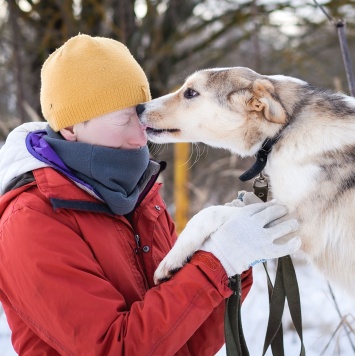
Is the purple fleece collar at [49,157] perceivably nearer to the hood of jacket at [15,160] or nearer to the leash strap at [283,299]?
the hood of jacket at [15,160]

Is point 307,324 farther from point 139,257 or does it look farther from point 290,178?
point 139,257

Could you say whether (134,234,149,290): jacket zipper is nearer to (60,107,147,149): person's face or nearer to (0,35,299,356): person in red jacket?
(0,35,299,356): person in red jacket

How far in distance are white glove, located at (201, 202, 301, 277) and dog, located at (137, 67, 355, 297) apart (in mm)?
100

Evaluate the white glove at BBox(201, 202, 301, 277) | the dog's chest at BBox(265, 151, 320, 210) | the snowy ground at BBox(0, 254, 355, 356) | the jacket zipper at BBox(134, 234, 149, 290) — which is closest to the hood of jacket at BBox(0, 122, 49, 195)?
the jacket zipper at BBox(134, 234, 149, 290)

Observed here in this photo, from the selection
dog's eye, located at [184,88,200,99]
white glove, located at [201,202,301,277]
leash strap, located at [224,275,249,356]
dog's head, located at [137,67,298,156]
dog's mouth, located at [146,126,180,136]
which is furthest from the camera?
dog's eye, located at [184,88,200,99]

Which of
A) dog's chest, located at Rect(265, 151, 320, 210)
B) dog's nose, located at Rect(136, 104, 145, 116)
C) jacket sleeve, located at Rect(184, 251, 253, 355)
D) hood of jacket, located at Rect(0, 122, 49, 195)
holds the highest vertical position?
dog's nose, located at Rect(136, 104, 145, 116)

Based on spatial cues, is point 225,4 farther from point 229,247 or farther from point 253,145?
point 229,247

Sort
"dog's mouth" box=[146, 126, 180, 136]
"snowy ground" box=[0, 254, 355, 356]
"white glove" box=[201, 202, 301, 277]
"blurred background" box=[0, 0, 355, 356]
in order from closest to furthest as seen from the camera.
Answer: "white glove" box=[201, 202, 301, 277], "dog's mouth" box=[146, 126, 180, 136], "snowy ground" box=[0, 254, 355, 356], "blurred background" box=[0, 0, 355, 356]

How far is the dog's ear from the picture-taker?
6.75 feet

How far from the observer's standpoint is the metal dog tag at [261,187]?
84.0 inches

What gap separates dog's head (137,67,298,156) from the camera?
2100 millimetres

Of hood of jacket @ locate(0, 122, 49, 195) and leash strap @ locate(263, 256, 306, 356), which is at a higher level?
hood of jacket @ locate(0, 122, 49, 195)

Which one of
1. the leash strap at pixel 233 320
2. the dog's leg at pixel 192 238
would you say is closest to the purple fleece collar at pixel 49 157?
the dog's leg at pixel 192 238

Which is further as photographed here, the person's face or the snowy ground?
the snowy ground
